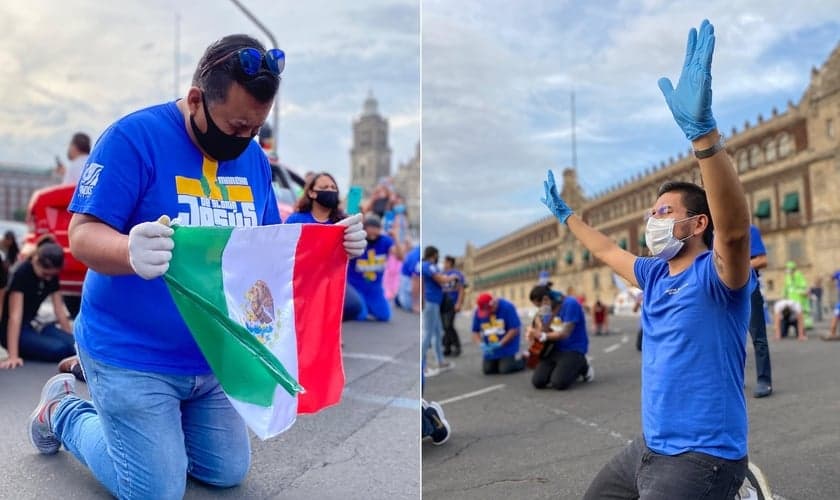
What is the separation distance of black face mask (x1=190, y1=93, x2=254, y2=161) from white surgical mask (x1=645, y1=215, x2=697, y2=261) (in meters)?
1.63

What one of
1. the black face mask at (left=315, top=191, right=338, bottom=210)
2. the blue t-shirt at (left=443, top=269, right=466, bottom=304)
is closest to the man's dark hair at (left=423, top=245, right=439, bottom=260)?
the blue t-shirt at (left=443, top=269, right=466, bottom=304)

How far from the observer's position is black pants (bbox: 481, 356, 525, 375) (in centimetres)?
941

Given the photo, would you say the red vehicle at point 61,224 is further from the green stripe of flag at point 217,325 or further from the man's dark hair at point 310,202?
the green stripe of flag at point 217,325

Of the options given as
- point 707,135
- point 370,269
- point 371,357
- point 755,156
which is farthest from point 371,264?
point 755,156

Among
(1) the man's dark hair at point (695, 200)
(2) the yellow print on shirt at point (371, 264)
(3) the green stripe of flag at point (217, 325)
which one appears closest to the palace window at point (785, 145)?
(2) the yellow print on shirt at point (371, 264)

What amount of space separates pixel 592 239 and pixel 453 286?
309 inches

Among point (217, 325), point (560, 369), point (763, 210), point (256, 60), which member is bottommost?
point (560, 369)

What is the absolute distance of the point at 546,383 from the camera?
25.9ft

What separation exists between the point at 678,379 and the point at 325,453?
231 centimetres

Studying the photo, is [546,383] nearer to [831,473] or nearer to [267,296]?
[831,473]

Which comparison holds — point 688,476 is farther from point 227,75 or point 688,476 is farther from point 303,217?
point 303,217

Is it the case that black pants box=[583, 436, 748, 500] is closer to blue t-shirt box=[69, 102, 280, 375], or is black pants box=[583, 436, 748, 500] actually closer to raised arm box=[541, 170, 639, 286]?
raised arm box=[541, 170, 639, 286]

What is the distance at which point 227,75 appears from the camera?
2.78m

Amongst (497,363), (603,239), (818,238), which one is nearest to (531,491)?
(603,239)
